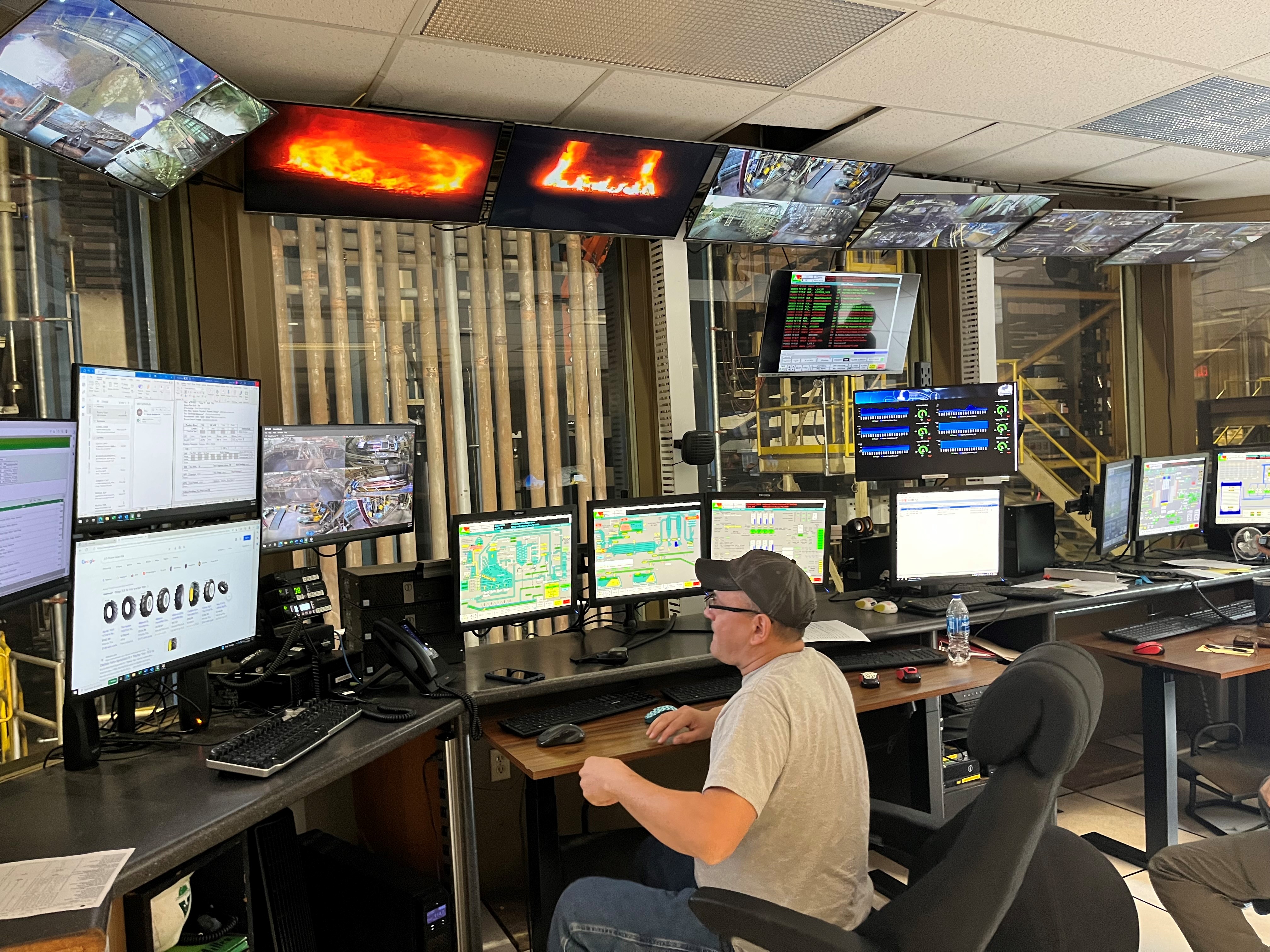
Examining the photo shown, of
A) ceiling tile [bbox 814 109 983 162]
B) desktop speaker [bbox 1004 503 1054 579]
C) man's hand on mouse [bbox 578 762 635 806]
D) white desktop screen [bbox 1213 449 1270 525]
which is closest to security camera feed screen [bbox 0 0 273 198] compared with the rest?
man's hand on mouse [bbox 578 762 635 806]

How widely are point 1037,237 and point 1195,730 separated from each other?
2.33 meters

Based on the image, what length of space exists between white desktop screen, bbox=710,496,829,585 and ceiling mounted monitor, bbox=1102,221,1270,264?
2.68 meters

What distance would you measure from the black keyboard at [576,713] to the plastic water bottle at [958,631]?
1.07m

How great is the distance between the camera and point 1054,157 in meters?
3.92

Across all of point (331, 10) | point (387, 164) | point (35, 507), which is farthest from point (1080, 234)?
point (35, 507)

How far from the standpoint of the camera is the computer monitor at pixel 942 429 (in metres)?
3.70

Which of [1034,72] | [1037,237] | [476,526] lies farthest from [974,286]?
[476,526]

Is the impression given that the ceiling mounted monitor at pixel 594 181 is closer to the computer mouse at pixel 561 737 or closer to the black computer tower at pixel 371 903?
the computer mouse at pixel 561 737

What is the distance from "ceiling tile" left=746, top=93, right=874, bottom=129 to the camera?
10.2 ft

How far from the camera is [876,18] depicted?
2469 mm

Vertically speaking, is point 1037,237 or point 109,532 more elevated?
point 1037,237

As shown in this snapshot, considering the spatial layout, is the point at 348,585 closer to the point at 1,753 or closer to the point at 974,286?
the point at 1,753

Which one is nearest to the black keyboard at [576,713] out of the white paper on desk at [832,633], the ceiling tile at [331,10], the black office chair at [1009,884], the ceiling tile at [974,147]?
the white paper on desk at [832,633]

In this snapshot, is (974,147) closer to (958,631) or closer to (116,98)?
(958,631)
